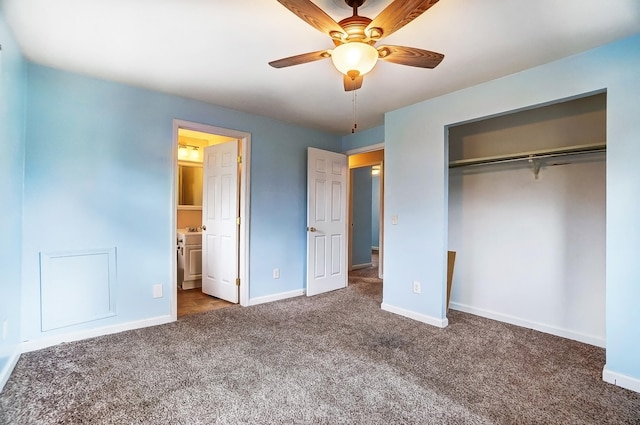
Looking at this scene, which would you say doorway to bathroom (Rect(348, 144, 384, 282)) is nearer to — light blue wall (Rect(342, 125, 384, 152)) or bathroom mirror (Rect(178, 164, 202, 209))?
light blue wall (Rect(342, 125, 384, 152))

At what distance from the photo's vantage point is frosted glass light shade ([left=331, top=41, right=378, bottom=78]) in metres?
1.71

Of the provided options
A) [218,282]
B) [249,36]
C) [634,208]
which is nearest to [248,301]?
[218,282]

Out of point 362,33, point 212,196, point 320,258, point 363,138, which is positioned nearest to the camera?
point 362,33

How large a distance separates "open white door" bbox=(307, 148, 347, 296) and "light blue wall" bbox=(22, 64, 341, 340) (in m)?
1.15

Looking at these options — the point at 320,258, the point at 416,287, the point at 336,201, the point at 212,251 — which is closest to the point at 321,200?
the point at 336,201

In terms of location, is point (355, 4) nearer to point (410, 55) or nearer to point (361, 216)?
point (410, 55)

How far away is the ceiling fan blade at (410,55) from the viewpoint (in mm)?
1771

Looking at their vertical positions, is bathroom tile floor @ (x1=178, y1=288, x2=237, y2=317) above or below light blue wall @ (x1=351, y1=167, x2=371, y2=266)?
below

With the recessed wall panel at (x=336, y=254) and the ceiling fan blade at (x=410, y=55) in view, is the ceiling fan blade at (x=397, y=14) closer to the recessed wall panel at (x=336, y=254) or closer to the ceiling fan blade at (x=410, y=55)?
the ceiling fan blade at (x=410, y=55)

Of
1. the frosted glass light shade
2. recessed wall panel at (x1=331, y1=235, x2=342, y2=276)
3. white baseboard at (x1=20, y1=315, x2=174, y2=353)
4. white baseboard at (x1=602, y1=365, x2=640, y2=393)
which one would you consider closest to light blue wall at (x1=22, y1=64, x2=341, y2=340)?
white baseboard at (x1=20, y1=315, x2=174, y2=353)

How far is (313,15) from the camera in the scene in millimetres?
1502

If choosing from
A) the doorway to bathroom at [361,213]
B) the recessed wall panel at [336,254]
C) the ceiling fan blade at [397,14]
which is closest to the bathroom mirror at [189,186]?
the recessed wall panel at [336,254]

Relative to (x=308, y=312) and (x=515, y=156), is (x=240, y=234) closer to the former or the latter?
(x=308, y=312)

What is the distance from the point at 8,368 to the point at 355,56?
296 centimetres
